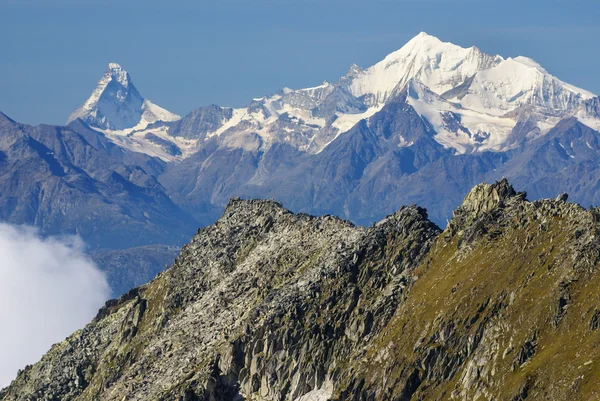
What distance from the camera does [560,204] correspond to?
179 metres

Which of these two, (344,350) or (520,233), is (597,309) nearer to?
(520,233)

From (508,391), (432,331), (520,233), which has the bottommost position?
(508,391)

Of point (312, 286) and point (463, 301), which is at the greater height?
point (312, 286)

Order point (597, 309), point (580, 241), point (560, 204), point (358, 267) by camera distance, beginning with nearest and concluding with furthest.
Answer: point (597, 309) → point (580, 241) → point (560, 204) → point (358, 267)

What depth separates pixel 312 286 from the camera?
19875cm

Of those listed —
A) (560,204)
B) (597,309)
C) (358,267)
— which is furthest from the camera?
(358,267)

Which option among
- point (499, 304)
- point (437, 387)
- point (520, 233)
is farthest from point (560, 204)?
point (437, 387)

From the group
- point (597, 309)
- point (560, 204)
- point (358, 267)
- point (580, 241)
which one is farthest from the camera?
point (358, 267)

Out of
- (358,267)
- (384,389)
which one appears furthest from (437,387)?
(358,267)

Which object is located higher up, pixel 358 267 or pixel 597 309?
pixel 358 267

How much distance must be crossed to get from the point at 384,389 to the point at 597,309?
32.8 metres

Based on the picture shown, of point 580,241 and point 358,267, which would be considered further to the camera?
point 358,267

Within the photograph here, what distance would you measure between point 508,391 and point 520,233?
3236 centimetres

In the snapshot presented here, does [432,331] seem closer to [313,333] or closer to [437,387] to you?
[437,387]
